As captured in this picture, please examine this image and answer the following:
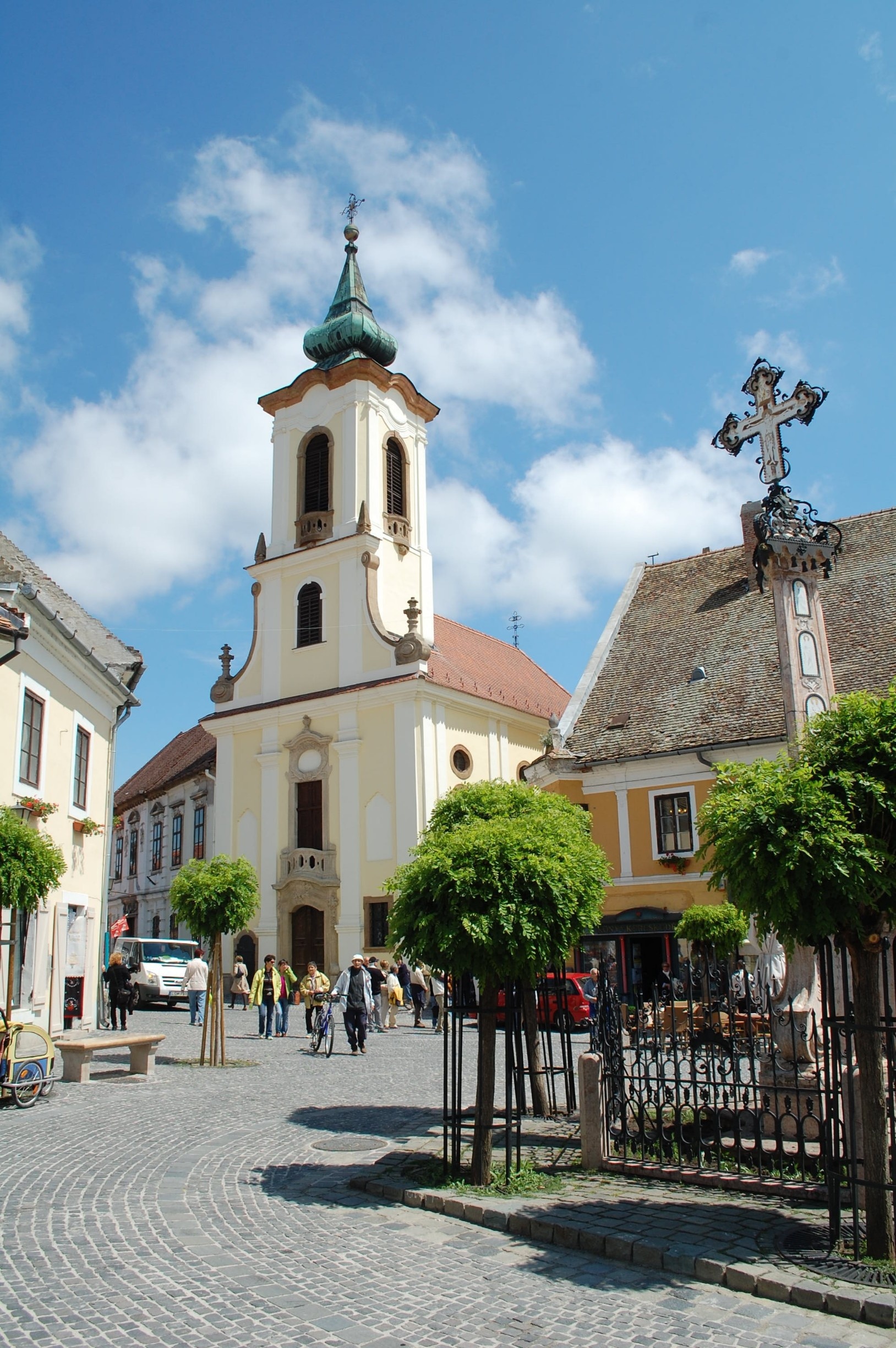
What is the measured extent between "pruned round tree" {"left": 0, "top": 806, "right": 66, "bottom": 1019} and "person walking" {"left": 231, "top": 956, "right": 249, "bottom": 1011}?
17741 mm

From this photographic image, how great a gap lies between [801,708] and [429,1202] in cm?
531

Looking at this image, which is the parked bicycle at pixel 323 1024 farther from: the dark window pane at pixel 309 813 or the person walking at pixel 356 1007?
the dark window pane at pixel 309 813

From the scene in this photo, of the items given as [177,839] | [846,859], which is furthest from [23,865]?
[177,839]

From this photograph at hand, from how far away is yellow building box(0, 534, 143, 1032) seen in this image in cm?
1633

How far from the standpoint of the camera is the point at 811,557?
387 inches

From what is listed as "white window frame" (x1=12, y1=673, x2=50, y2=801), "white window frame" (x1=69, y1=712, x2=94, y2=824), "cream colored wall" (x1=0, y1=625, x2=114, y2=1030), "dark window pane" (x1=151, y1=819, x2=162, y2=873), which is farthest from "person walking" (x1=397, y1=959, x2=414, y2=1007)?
"dark window pane" (x1=151, y1=819, x2=162, y2=873)

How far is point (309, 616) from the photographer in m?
36.5

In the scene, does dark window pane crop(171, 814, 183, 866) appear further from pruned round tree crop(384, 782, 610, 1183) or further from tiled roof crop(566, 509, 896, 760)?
pruned round tree crop(384, 782, 610, 1183)

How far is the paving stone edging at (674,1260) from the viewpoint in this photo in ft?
17.9

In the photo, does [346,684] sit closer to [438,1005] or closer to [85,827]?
[85,827]

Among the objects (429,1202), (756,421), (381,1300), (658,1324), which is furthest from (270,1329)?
(756,421)

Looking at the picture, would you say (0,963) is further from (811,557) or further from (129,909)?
(129,909)

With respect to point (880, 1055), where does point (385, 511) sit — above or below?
above

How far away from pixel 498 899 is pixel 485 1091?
4.89 ft
